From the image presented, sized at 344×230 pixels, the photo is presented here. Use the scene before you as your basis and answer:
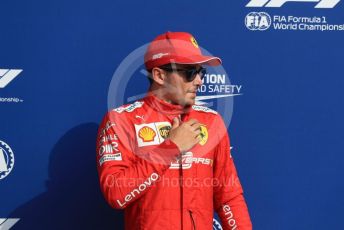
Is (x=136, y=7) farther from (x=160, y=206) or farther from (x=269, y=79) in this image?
(x=160, y=206)

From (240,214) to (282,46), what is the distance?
769 mm

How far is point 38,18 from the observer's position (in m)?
2.26

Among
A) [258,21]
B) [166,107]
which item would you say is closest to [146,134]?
[166,107]

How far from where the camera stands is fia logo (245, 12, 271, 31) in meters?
2.26

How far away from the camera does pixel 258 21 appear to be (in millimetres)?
2262

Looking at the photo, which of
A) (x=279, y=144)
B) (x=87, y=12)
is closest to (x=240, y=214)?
(x=279, y=144)

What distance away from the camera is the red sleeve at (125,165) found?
1.65 meters

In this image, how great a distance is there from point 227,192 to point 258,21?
0.77 m

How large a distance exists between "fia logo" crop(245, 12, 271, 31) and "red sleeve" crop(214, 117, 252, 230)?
582mm

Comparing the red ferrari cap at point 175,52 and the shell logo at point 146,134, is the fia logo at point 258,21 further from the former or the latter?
the shell logo at point 146,134

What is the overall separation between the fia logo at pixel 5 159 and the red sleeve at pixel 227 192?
3.00 feet

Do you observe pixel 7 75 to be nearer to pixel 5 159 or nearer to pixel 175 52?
pixel 5 159

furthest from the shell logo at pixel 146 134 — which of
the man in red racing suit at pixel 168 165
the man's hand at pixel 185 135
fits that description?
the man's hand at pixel 185 135

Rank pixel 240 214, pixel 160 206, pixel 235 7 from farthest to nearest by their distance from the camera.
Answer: pixel 235 7 < pixel 240 214 < pixel 160 206
